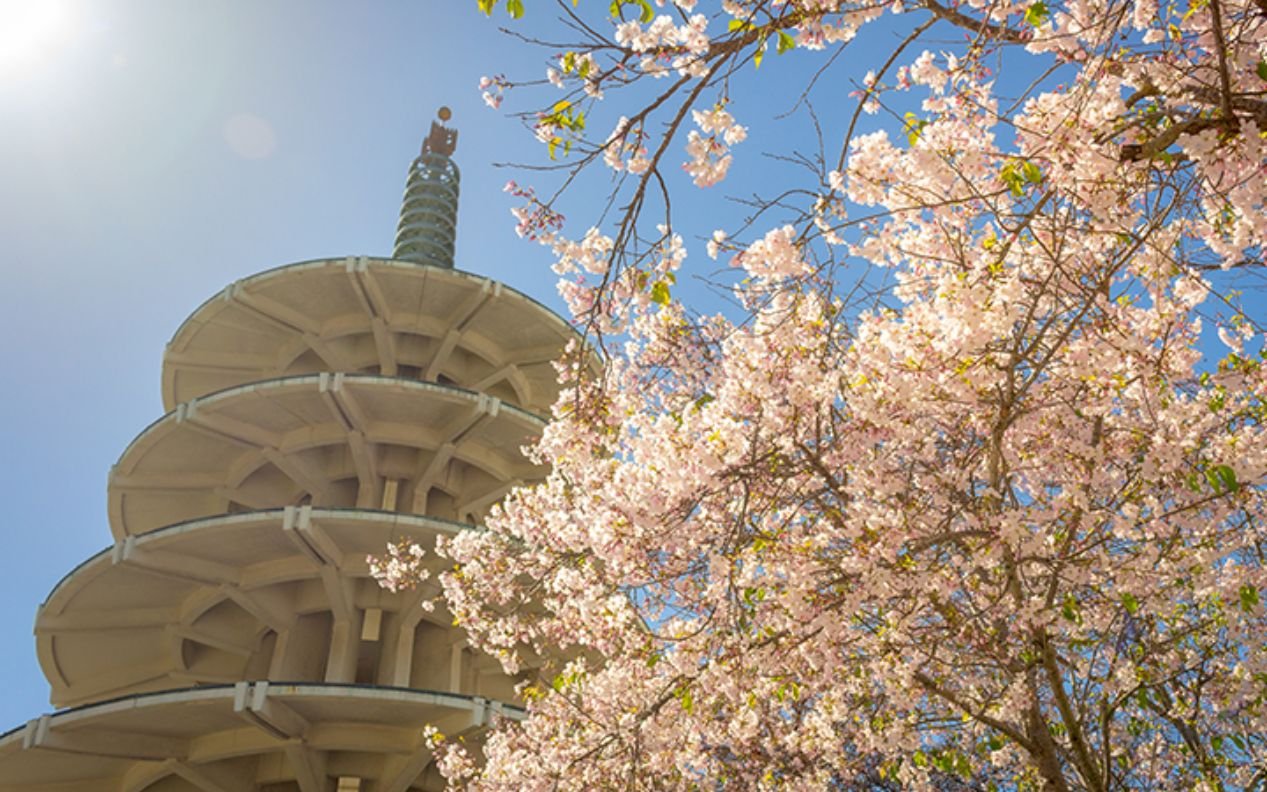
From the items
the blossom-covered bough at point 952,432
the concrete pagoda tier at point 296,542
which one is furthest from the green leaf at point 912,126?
the concrete pagoda tier at point 296,542


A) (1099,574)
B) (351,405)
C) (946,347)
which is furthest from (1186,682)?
(351,405)

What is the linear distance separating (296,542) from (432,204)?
18.5 meters

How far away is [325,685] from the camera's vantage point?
15.5m

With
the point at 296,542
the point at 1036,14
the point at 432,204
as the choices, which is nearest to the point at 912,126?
the point at 1036,14

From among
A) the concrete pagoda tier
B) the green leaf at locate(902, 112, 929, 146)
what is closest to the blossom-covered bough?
the green leaf at locate(902, 112, 929, 146)

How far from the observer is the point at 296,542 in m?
18.0

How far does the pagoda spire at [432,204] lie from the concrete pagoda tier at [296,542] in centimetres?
668

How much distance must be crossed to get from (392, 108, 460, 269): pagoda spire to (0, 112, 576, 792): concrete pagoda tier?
668cm

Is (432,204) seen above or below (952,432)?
above

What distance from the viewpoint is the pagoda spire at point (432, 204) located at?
31672 millimetres

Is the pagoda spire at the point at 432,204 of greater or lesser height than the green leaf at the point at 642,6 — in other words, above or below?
above

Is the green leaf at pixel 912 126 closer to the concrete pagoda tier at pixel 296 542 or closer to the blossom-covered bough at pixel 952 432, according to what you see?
the blossom-covered bough at pixel 952 432

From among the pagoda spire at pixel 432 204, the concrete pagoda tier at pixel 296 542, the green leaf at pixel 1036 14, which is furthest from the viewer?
the pagoda spire at pixel 432 204

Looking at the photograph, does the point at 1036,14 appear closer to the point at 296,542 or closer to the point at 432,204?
the point at 296,542
